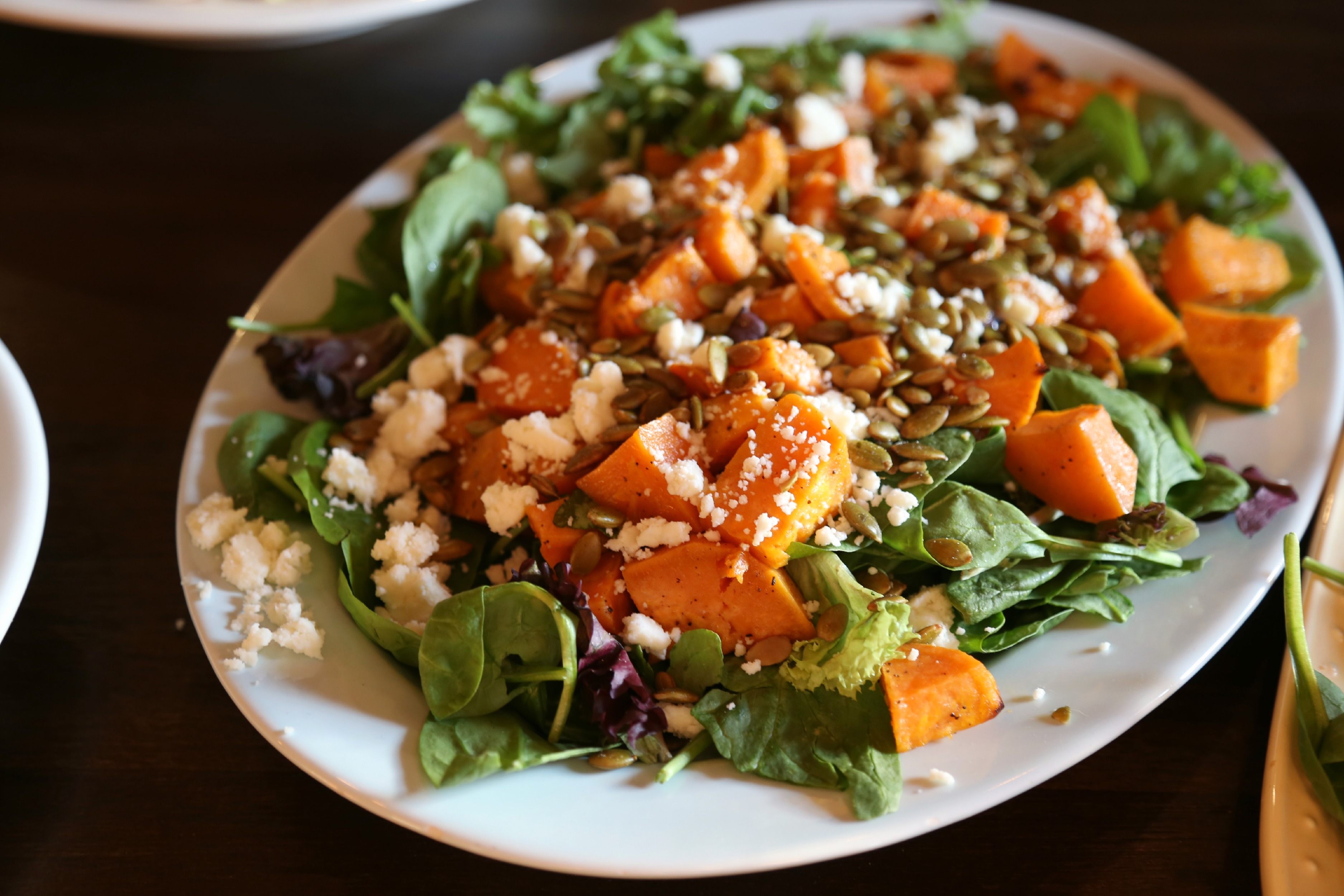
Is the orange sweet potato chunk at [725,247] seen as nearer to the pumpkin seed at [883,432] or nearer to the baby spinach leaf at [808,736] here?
the pumpkin seed at [883,432]

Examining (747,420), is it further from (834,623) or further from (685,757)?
(685,757)

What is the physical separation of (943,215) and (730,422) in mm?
776

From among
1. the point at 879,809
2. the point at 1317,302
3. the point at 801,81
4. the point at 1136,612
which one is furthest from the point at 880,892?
the point at 801,81

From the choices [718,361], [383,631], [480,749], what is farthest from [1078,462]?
[383,631]

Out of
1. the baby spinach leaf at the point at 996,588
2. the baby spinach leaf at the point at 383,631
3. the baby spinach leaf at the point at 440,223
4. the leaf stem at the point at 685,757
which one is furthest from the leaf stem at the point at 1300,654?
the baby spinach leaf at the point at 440,223

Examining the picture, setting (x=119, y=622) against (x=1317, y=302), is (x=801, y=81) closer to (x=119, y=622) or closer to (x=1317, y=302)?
(x=1317, y=302)

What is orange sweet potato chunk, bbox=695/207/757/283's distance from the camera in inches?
71.2

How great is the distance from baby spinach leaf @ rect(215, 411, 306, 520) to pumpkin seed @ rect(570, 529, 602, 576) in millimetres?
522

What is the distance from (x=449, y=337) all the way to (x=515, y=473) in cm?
35

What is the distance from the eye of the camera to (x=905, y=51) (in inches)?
101

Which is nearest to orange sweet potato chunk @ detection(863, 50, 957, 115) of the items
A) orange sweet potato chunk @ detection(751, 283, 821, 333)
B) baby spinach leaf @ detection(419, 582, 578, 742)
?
orange sweet potato chunk @ detection(751, 283, 821, 333)

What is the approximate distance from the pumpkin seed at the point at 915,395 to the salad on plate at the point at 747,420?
0.03 feet

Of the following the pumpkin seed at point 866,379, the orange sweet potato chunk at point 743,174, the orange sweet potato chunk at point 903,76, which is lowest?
the pumpkin seed at point 866,379

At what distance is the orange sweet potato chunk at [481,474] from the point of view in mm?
1639
